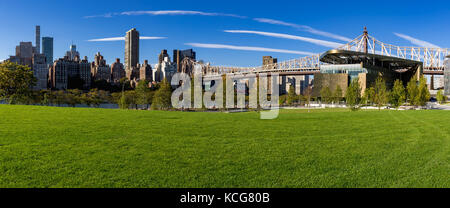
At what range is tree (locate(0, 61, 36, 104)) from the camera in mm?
29672

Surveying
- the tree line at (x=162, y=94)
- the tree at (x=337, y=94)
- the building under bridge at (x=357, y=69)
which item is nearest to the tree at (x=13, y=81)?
the tree line at (x=162, y=94)

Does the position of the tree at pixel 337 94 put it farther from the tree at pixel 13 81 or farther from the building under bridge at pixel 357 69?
the tree at pixel 13 81

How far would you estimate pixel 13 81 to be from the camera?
Result: 3025cm

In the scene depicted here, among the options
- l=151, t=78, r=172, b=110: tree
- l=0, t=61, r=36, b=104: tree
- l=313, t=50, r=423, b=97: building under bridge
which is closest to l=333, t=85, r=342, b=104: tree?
l=313, t=50, r=423, b=97: building under bridge

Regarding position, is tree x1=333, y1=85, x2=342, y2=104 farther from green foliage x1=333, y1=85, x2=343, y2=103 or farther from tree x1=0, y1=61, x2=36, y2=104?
tree x1=0, y1=61, x2=36, y2=104

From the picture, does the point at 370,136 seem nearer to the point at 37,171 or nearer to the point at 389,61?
the point at 37,171

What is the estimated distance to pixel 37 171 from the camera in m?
5.16

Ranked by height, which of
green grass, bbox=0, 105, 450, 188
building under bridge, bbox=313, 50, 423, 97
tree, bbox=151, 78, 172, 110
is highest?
building under bridge, bbox=313, 50, 423, 97

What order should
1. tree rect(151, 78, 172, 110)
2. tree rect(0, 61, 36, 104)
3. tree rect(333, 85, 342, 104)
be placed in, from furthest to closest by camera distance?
1. tree rect(333, 85, 342, 104)
2. tree rect(151, 78, 172, 110)
3. tree rect(0, 61, 36, 104)

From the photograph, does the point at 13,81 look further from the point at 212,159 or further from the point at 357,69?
the point at 357,69

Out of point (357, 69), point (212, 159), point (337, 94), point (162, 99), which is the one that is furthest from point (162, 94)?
point (357, 69)

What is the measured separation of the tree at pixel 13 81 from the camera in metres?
29.7

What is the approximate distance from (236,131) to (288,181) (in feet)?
18.3
